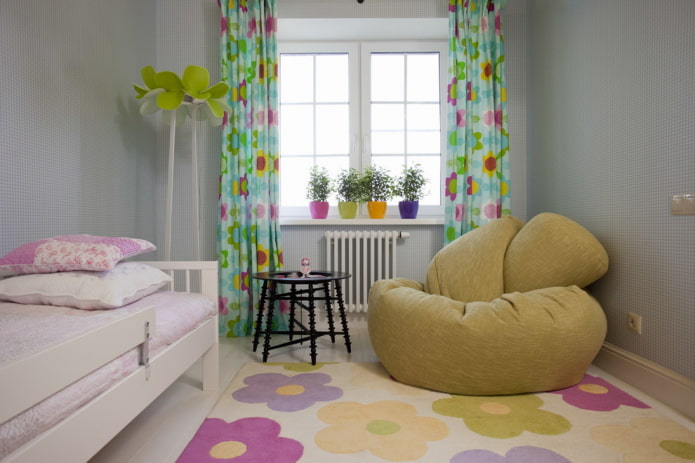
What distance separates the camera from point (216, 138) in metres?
3.11

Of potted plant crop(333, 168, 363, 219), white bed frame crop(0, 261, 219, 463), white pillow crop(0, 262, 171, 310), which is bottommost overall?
white bed frame crop(0, 261, 219, 463)

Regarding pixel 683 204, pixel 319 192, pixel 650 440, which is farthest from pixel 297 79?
pixel 650 440

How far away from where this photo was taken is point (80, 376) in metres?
0.90

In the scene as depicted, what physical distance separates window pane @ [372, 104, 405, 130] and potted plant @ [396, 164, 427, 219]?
0.45 metres

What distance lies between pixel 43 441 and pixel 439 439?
45.4 inches

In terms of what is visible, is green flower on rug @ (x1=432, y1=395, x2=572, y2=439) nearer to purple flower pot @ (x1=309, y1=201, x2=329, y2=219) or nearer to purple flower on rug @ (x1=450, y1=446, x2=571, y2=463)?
purple flower on rug @ (x1=450, y1=446, x2=571, y2=463)

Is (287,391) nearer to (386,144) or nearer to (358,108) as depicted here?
(386,144)

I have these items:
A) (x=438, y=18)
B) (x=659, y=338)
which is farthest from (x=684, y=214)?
(x=438, y=18)

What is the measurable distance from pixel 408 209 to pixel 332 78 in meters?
1.25

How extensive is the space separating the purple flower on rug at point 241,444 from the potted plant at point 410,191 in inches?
75.4

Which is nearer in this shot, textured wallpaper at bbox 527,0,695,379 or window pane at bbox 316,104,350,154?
textured wallpaper at bbox 527,0,695,379

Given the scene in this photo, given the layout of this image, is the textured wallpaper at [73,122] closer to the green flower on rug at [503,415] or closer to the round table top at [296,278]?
the round table top at [296,278]

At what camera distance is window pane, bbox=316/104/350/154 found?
11.0 feet

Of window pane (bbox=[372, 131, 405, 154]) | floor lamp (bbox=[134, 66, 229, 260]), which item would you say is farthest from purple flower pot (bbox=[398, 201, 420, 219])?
floor lamp (bbox=[134, 66, 229, 260])
